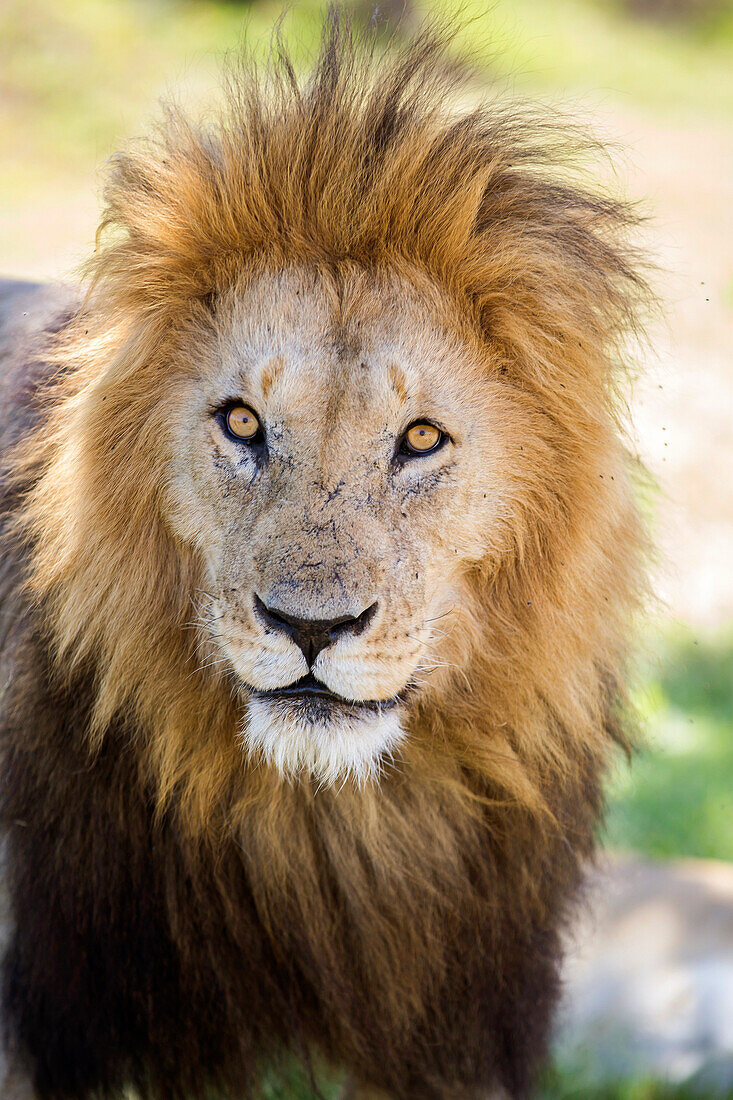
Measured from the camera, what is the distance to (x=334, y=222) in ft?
6.79

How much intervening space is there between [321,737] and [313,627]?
0.19 m

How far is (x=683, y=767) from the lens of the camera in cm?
482

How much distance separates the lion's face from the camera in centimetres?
188

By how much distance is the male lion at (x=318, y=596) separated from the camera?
1.97 m

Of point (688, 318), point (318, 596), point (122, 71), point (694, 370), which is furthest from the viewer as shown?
point (122, 71)

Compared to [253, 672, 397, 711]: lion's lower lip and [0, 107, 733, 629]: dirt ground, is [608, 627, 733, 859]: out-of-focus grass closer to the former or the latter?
[0, 107, 733, 629]: dirt ground

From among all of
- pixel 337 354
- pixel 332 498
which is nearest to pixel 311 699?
pixel 332 498

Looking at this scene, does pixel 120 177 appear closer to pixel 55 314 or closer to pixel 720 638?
pixel 55 314

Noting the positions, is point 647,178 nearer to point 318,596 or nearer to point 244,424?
point 244,424

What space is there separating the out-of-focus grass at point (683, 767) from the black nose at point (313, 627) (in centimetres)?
224

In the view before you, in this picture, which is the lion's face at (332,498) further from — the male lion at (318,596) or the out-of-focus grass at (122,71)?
the out-of-focus grass at (122,71)

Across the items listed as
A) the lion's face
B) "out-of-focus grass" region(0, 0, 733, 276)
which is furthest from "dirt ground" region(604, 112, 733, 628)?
the lion's face

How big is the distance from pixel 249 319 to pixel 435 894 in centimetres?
107

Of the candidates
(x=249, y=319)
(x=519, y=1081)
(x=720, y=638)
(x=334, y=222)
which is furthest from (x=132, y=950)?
(x=720, y=638)
